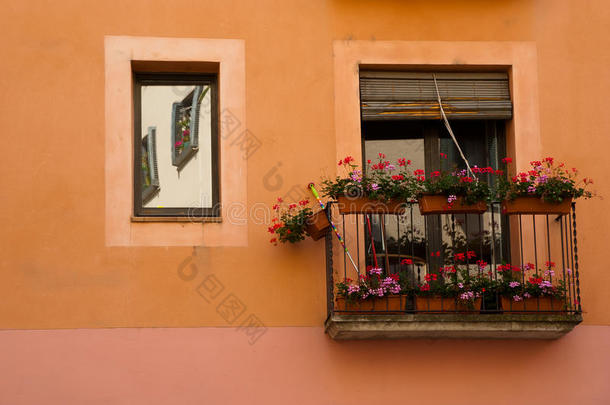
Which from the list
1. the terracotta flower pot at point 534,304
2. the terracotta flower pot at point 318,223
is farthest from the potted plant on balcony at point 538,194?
the terracotta flower pot at point 318,223

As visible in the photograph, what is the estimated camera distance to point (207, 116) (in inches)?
406

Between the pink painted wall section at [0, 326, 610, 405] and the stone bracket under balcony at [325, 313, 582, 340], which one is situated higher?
the stone bracket under balcony at [325, 313, 582, 340]

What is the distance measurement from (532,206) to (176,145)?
3.43 metres

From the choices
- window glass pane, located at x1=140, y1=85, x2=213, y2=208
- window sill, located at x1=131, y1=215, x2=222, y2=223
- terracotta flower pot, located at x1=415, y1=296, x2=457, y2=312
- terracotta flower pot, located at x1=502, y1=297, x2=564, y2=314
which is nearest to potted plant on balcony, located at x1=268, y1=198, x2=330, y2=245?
window sill, located at x1=131, y1=215, x2=222, y2=223

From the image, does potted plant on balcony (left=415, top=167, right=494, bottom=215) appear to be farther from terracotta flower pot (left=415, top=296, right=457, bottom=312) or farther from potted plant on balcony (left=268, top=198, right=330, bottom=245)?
potted plant on balcony (left=268, top=198, right=330, bottom=245)

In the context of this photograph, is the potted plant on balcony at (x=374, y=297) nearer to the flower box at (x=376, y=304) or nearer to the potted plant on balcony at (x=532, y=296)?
the flower box at (x=376, y=304)

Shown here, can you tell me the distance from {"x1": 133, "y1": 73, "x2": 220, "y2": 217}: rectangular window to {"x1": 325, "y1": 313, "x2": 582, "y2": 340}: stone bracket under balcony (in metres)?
1.73

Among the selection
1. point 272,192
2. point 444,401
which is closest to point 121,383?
point 272,192

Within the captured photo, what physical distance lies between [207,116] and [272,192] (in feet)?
3.43

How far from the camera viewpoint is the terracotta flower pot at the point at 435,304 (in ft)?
31.1

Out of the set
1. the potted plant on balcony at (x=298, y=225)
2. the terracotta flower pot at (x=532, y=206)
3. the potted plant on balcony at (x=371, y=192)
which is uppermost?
the potted plant on balcony at (x=371, y=192)

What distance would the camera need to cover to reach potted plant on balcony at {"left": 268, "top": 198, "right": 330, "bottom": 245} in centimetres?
957

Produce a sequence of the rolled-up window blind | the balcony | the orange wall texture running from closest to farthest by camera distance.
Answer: the balcony < the orange wall texture < the rolled-up window blind

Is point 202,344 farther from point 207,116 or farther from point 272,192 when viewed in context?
point 207,116
